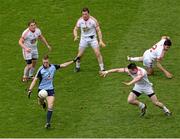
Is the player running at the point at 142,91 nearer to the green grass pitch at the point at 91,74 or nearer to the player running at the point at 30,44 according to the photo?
the green grass pitch at the point at 91,74

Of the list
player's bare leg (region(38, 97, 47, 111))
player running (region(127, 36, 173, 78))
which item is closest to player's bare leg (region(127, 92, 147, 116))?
player's bare leg (region(38, 97, 47, 111))

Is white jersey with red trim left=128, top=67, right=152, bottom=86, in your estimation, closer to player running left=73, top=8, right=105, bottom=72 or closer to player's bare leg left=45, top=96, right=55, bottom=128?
player's bare leg left=45, top=96, right=55, bottom=128

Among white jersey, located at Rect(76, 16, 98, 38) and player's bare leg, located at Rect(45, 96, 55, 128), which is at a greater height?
white jersey, located at Rect(76, 16, 98, 38)

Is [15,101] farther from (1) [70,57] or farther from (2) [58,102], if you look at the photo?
(1) [70,57]

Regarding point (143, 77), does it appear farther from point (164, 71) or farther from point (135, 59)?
point (135, 59)

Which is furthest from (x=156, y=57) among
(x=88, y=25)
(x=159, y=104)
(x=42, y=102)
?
(x=42, y=102)

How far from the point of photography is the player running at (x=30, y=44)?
22969 mm

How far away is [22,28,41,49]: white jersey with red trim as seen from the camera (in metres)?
23.0

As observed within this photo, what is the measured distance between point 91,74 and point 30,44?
2830 millimetres

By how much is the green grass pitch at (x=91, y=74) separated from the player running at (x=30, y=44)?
2.50 ft


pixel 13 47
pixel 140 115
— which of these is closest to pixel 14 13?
pixel 13 47

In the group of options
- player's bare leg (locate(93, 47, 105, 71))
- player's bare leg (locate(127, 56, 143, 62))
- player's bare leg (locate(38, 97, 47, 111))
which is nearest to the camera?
player's bare leg (locate(38, 97, 47, 111))

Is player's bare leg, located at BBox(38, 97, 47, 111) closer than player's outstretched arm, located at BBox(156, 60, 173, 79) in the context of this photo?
Yes

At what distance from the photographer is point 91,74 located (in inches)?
966
